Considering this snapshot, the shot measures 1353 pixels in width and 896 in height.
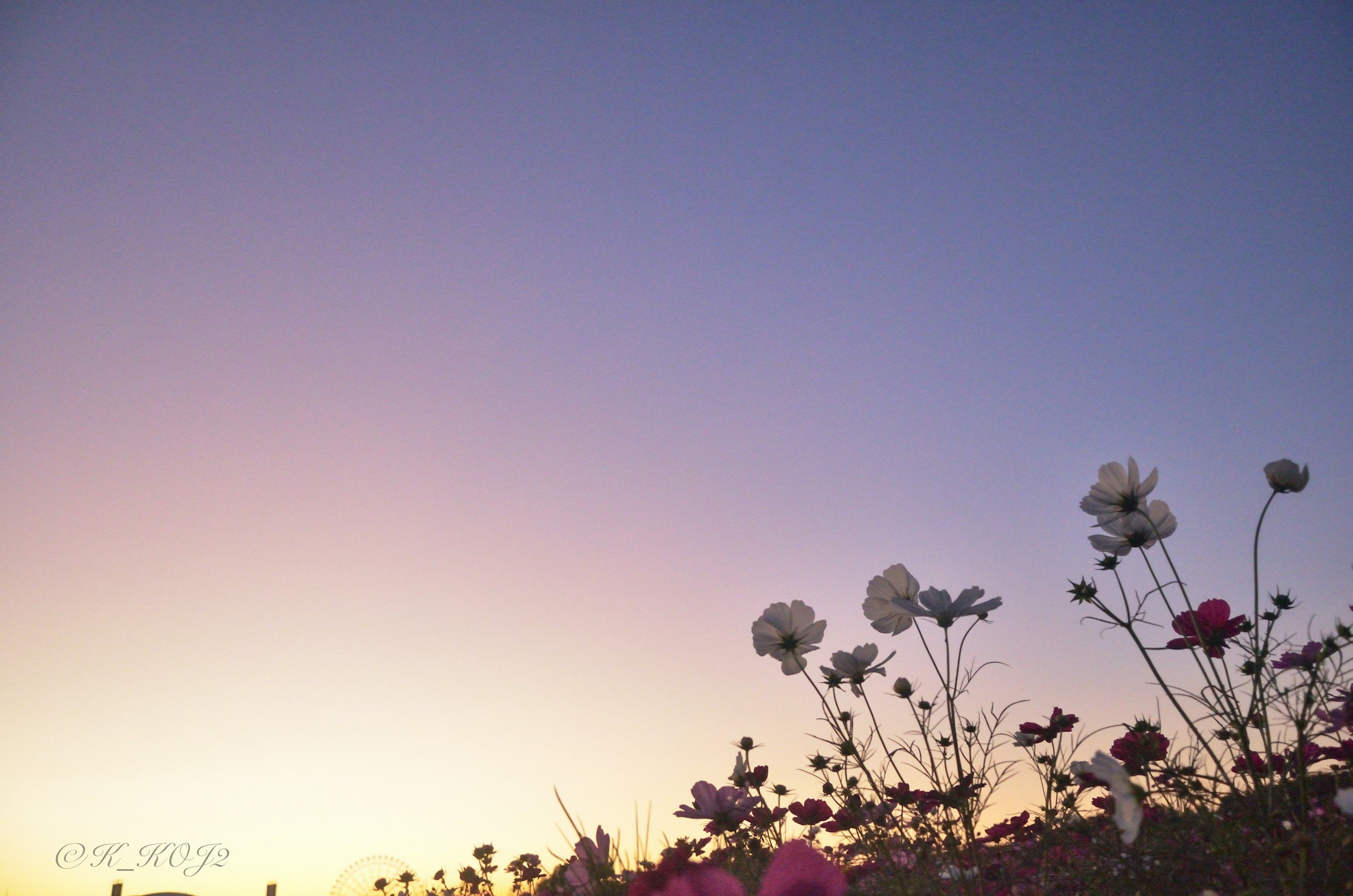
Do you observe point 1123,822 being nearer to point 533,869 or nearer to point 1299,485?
point 1299,485

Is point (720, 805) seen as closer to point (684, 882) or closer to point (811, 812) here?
point (811, 812)

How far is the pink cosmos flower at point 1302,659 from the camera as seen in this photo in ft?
5.59

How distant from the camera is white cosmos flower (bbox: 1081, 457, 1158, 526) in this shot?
1671 millimetres

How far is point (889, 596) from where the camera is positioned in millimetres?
1907

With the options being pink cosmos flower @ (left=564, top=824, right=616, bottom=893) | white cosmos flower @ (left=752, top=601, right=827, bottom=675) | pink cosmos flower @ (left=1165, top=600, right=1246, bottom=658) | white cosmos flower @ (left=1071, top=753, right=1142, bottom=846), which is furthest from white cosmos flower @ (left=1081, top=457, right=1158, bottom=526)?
pink cosmos flower @ (left=564, top=824, right=616, bottom=893)

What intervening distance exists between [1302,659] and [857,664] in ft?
3.53

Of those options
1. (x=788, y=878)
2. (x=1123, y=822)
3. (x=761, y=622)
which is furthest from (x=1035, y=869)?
(x=788, y=878)

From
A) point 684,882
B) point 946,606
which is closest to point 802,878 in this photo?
point 684,882

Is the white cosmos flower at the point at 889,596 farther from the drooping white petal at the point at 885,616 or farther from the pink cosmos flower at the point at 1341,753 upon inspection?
the pink cosmos flower at the point at 1341,753

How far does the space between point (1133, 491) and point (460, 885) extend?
8.57 ft

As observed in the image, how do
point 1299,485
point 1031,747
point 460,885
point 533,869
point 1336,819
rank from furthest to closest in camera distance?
point 533,869 < point 460,885 < point 1031,747 < point 1299,485 < point 1336,819

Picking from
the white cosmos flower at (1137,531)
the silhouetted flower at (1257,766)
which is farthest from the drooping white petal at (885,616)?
the silhouetted flower at (1257,766)

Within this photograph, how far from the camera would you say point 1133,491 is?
1.69 metres

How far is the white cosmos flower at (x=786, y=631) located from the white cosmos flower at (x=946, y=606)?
0.46 metres
